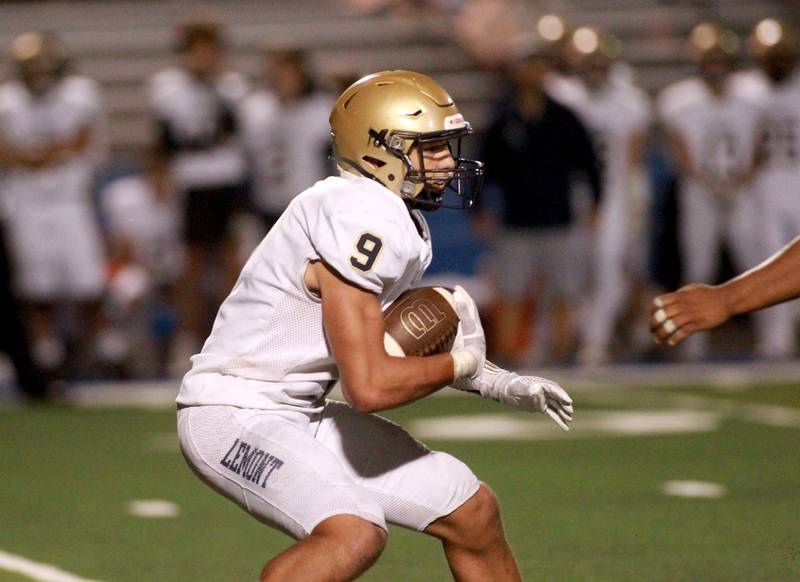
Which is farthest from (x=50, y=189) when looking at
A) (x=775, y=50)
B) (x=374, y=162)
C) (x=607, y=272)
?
(x=374, y=162)

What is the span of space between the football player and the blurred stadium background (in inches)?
42.5

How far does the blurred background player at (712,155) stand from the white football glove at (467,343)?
295 inches

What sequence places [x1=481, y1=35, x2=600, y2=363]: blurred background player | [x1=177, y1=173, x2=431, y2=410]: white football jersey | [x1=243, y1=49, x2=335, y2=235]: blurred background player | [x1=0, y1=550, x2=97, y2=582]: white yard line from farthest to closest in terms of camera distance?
[x1=243, y1=49, x2=335, y2=235]: blurred background player
[x1=481, y1=35, x2=600, y2=363]: blurred background player
[x1=0, y1=550, x2=97, y2=582]: white yard line
[x1=177, y1=173, x2=431, y2=410]: white football jersey

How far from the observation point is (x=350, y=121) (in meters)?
3.88

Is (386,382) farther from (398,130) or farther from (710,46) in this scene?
(710,46)

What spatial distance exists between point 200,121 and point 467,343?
23.0 feet

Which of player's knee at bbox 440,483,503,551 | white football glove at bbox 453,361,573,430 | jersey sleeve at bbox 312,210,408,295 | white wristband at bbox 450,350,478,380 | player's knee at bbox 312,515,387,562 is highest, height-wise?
jersey sleeve at bbox 312,210,408,295

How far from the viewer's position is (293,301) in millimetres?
3719

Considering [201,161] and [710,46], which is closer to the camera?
[201,161]

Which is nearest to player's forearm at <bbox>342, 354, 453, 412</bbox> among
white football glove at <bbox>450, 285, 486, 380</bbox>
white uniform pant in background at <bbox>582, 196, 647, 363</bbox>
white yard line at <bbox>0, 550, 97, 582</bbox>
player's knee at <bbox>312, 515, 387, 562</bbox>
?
white football glove at <bbox>450, 285, 486, 380</bbox>

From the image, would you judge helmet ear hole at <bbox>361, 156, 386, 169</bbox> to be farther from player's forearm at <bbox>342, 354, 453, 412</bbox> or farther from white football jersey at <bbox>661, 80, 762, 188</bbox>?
white football jersey at <bbox>661, 80, 762, 188</bbox>

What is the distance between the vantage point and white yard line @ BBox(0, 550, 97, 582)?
4.86 metres

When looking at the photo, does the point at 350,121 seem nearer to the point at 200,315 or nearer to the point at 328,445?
the point at 328,445

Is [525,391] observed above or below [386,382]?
below
